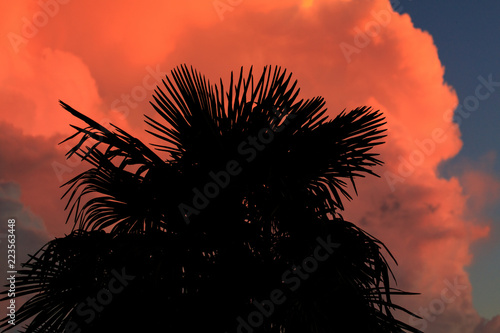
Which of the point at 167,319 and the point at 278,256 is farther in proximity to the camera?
the point at 278,256

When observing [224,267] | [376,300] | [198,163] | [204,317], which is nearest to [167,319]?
[204,317]

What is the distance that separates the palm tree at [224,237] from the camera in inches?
171

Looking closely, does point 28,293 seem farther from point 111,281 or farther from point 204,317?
point 204,317

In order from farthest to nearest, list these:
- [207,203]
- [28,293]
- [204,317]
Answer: [28,293] < [207,203] < [204,317]

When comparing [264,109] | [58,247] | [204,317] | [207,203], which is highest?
[264,109]

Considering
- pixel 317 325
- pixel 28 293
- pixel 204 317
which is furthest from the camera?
pixel 28 293

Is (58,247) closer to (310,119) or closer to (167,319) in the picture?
(167,319)

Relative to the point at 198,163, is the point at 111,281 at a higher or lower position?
lower

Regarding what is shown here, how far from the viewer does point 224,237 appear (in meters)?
4.81

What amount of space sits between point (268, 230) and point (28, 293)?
2504 millimetres

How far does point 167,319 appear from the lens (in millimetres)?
4230

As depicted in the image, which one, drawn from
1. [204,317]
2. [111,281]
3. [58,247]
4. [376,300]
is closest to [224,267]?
[204,317]

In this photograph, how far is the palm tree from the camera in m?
4.35

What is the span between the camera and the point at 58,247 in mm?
5121
